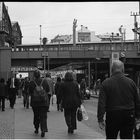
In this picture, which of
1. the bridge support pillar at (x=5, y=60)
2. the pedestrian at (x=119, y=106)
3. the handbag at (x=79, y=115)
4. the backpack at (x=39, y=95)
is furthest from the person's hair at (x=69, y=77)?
the bridge support pillar at (x=5, y=60)

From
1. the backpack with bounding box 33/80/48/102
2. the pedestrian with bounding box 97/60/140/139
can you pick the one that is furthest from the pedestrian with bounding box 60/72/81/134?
the pedestrian with bounding box 97/60/140/139

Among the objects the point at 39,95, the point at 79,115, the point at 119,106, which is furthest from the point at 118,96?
the point at 39,95

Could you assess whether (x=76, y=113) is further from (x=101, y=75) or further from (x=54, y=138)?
(x=101, y=75)

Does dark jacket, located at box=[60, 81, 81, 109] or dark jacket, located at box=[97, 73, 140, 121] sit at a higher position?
dark jacket, located at box=[97, 73, 140, 121]

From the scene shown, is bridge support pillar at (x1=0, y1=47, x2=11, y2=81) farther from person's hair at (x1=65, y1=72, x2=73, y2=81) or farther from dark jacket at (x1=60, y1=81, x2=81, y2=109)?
dark jacket at (x1=60, y1=81, x2=81, y2=109)

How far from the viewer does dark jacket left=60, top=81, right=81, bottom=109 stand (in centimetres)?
1204

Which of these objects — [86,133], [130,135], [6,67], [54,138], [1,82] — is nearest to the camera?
[130,135]

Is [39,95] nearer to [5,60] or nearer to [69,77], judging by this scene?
[69,77]

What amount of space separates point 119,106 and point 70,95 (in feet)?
17.0

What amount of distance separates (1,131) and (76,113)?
218cm

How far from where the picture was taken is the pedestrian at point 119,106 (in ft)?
23.0

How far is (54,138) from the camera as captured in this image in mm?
11078

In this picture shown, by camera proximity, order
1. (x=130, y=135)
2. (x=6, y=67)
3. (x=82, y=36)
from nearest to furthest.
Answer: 1. (x=130, y=135)
2. (x=6, y=67)
3. (x=82, y=36)

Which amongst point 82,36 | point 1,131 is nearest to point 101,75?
point 82,36
